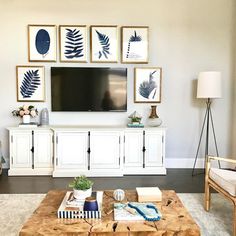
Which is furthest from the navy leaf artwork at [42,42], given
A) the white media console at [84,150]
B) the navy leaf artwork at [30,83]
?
the white media console at [84,150]

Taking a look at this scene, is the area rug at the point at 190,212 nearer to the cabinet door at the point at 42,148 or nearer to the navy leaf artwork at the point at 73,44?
the cabinet door at the point at 42,148

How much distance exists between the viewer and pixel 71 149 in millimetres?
4520

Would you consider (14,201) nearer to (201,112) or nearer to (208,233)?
(208,233)

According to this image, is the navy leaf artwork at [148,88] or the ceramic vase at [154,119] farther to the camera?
the navy leaf artwork at [148,88]

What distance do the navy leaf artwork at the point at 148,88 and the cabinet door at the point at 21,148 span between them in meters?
2.06

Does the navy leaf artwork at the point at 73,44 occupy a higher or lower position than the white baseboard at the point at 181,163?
higher

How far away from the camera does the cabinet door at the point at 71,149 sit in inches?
177

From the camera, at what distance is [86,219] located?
204 cm

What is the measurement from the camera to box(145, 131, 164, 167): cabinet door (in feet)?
15.2

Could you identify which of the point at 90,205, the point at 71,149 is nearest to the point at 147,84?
the point at 71,149

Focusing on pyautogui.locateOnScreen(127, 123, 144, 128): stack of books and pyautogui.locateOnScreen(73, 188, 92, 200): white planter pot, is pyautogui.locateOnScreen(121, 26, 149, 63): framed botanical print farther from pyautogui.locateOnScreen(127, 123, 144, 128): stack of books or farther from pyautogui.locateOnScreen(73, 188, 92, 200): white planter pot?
pyautogui.locateOnScreen(73, 188, 92, 200): white planter pot

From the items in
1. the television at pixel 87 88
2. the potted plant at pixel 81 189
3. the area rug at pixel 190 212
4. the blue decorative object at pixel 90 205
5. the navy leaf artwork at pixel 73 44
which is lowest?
the area rug at pixel 190 212

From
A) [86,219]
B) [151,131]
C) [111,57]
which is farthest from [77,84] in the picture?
[86,219]

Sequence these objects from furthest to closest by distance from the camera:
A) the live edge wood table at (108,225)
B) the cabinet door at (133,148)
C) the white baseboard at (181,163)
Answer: the white baseboard at (181,163) < the cabinet door at (133,148) < the live edge wood table at (108,225)
